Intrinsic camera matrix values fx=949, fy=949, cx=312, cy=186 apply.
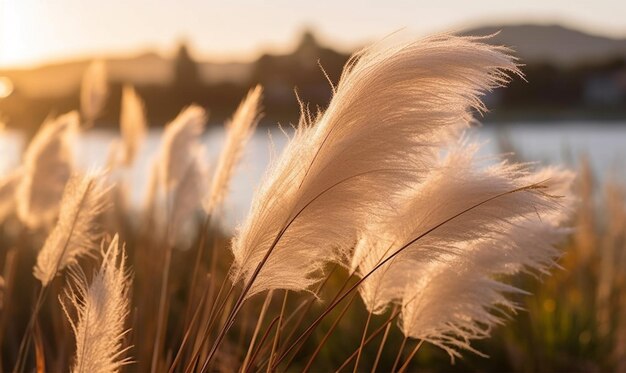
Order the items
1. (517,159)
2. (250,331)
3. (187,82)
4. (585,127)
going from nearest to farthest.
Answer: (250,331), (517,159), (187,82), (585,127)

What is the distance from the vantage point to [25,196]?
294 centimetres

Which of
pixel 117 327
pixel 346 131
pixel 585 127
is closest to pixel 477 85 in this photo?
pixel 346 131

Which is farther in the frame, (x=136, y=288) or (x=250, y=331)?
(x=136, y=288)

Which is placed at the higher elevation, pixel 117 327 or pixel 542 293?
pixel 117 327

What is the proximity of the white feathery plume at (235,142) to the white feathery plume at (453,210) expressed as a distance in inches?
23.0

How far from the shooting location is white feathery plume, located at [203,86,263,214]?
2.42 meters

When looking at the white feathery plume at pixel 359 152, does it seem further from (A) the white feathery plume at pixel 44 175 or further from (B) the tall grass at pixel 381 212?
(A) the white feathery plume at pixel 44 175

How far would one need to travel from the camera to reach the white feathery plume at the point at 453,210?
1755 millimetres

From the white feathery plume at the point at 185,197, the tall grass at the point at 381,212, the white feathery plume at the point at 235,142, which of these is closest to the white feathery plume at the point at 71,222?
the tall grass at the point at 381,212

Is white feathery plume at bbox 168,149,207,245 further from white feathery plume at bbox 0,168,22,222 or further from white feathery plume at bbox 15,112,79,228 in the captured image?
white feathery plume at bbox 0,168,22,222

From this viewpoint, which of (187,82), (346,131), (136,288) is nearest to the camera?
(346,131)

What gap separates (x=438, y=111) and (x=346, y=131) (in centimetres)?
17

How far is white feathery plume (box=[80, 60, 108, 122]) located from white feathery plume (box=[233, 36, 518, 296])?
2.88 metres

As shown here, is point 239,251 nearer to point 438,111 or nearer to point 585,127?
point 438,111
